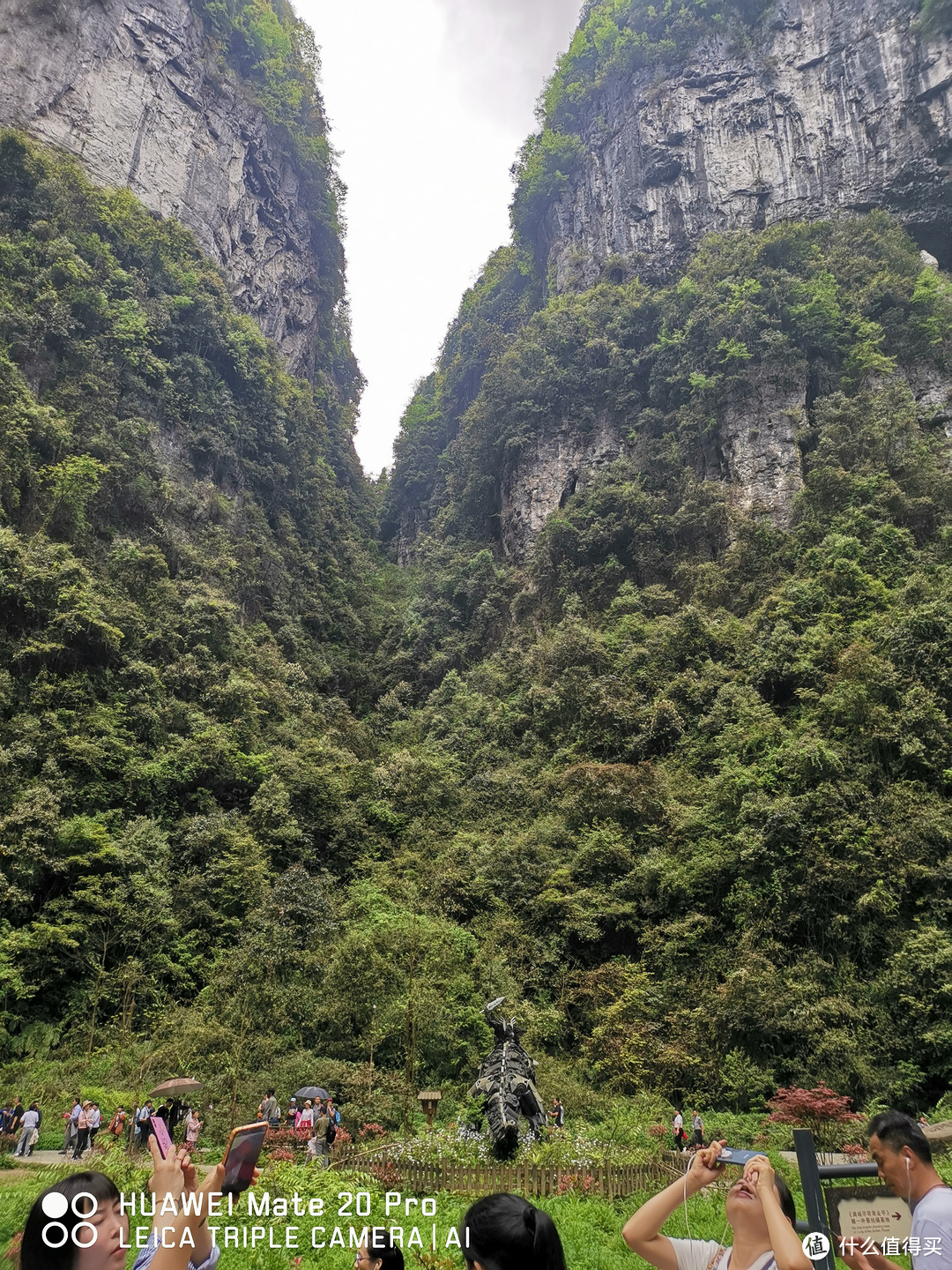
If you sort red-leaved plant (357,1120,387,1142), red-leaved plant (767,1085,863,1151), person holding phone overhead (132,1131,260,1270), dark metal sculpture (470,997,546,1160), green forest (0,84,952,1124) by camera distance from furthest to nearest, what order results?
green forest (0,84,952,1124) < red-leaved plant (357,1120,387,1142) < red-leaved plant (767,1085,863,1151) < dark metal sculpture (470,997,546,1160) < person holding phone overhead (132,1131,260,1270)

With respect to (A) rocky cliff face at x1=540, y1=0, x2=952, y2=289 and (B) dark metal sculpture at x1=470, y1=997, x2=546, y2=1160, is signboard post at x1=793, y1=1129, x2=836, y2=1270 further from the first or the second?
(A) rocky cliff face at x1=540, y1=0, x2=952, y2=289

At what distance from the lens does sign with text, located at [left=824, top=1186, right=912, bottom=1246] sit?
6.23ft

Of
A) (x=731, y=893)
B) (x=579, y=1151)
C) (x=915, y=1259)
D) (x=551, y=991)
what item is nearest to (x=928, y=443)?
(x=731, y=893)

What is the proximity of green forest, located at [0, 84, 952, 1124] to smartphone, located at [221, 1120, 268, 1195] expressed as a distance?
9.90m

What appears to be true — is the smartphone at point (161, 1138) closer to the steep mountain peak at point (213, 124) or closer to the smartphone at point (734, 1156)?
the smartphone at point (734, 1156)

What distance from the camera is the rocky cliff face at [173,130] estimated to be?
25469 mm

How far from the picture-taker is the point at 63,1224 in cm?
149

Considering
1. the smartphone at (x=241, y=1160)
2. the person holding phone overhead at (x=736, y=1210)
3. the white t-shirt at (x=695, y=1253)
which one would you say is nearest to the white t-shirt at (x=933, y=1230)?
the person holding phone overhead at (x=736, y=1210)

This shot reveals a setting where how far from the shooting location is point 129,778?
16.1 m

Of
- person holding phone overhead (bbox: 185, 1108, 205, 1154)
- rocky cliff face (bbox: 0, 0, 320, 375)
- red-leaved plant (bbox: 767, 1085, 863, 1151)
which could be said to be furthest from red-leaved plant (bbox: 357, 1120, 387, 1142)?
rocky cliff face (bbox: 0, 0, 320, 375)

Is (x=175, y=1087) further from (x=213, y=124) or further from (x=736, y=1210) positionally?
(x=213, y=124)

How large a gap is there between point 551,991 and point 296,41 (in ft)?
144

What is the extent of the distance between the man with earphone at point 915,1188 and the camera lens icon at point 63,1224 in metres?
1.74

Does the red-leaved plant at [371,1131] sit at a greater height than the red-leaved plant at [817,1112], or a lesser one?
lesser
